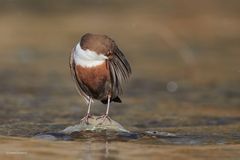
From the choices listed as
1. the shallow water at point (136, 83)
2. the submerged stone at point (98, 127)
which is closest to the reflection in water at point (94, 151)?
the shallow water at point (136, 83)

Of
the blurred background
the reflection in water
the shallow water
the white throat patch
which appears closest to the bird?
the white throat patch

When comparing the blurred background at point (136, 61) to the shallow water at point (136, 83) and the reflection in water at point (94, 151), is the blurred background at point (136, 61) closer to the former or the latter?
the shallow water at point (136, 83)

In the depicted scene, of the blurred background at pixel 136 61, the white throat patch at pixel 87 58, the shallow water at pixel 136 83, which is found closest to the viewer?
the shallow water at pixel 136 83

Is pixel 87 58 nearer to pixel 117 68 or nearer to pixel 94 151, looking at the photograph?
pixel 117 68

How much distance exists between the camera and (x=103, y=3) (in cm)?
2075

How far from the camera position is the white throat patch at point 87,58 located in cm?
782

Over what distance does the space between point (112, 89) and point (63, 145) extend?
3.14 ft

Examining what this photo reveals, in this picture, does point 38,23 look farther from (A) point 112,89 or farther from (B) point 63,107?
(A) point 112,89

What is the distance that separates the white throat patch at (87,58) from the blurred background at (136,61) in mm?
927

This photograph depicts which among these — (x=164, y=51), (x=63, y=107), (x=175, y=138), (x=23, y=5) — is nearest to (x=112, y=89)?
(x=175, y=138)

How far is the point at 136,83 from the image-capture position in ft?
42.5

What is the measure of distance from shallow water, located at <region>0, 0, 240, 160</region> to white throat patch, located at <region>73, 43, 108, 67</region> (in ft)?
2.19

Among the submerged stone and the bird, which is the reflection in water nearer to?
the submerged stone

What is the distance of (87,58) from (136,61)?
7.26 meters
